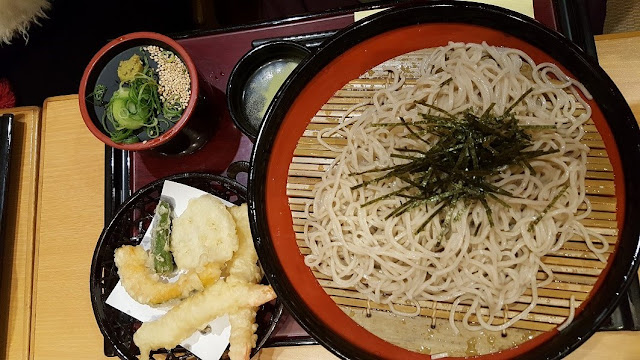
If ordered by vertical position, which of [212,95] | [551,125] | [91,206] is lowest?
[91,206]

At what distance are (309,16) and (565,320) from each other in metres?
1.74

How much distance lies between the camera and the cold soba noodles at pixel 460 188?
5.90 ft

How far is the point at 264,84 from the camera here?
2.40 metres

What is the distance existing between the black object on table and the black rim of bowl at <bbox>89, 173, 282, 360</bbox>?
4.9 inches

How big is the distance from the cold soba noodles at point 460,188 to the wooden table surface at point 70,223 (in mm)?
664

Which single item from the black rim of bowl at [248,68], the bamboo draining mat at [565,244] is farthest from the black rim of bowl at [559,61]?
the black rim of bowl at [248,68]

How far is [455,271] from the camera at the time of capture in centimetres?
185

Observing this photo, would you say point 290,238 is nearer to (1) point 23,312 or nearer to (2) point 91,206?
(2) point 91,206

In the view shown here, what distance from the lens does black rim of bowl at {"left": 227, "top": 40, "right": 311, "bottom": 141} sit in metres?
2.26

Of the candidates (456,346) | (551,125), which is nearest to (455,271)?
(456,346)

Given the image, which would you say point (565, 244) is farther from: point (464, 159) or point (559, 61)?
point (559, 61)

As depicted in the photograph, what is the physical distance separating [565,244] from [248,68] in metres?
1.55

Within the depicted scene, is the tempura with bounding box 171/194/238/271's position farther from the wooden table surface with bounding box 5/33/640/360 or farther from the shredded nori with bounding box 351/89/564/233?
the shredded nori with bounding box 351/89/564/233

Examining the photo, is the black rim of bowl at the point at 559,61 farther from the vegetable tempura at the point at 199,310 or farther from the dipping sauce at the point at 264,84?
the dipping sauce at the point at 264,84
